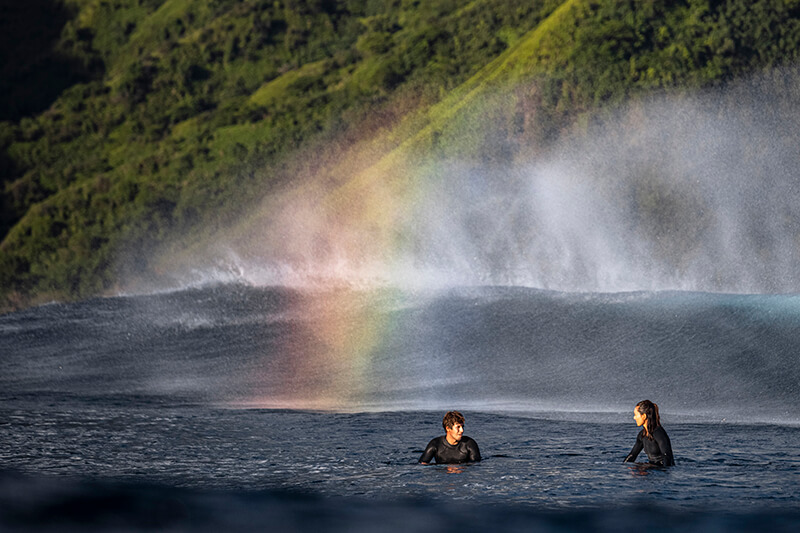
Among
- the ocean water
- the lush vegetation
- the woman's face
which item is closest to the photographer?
the ocean water

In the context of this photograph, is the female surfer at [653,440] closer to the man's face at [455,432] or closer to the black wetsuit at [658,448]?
the black wetsuit at [658,448]

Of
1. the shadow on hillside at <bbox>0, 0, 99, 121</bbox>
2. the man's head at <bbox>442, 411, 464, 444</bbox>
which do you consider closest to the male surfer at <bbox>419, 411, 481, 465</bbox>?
the man's head at <bbox>442, 411, 464, 444</bbox>

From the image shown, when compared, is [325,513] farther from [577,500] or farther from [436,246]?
[436,246]

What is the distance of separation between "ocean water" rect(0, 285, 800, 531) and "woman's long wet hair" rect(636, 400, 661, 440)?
429 millimetres

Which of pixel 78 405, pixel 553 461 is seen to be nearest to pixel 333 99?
pixel 78 405

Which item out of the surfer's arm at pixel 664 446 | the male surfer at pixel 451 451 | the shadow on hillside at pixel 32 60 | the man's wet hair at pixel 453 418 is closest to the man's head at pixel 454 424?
the man's wet hair at pixel 453 418

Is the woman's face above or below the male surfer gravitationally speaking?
above

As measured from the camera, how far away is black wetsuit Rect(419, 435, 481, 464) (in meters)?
12.6

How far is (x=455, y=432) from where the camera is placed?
1206 centimetres

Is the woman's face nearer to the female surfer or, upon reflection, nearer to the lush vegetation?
the female surfer

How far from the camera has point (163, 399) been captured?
19.8 meters

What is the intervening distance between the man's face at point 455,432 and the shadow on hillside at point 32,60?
9812 centimetres

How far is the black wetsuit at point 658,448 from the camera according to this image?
11.9 meters

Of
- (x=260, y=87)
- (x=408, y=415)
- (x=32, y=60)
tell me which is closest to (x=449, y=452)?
(x=408, y=415)
